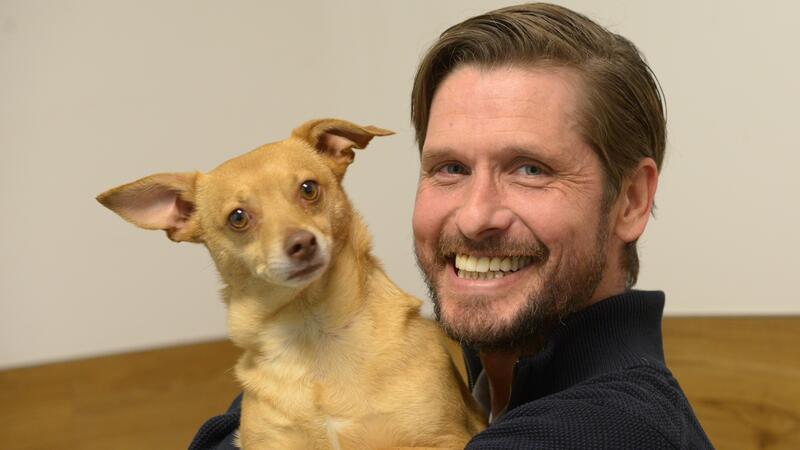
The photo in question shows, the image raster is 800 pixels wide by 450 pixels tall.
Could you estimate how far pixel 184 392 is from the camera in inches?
129

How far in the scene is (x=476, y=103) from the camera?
1720 millimetres

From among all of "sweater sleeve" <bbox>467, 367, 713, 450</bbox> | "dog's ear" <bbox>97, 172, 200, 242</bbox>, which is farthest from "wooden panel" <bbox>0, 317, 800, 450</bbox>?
"sweater sleeve" <bbox>467, 367, 713, 450</bbox>

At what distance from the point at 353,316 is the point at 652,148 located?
2.28 ft

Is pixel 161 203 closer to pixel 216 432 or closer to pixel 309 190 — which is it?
pixel 309 190

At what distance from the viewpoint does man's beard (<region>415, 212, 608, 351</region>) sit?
166 cm

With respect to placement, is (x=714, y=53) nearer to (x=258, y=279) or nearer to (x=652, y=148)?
(x=652, y=148)

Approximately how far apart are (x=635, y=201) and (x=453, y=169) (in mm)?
376

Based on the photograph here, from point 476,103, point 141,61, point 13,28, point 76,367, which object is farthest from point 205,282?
point 476,103

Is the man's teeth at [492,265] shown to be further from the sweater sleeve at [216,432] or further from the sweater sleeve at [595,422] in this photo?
the sweater sleeve at [216,432]

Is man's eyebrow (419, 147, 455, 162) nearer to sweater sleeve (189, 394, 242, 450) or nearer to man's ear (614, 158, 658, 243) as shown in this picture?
man's ear (614, 158, 658, 243)

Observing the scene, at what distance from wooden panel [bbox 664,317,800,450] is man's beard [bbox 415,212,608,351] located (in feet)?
3.90

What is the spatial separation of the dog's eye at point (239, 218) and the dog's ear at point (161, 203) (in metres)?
0.12

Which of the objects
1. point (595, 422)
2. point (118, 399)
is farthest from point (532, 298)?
point (118, 399)

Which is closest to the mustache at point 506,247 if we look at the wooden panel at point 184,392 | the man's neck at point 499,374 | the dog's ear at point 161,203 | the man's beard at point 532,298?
the man's beard at point 532,298
